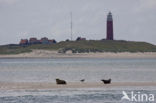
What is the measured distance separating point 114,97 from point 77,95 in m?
2.84

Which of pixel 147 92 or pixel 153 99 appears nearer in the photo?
pixel 153 99

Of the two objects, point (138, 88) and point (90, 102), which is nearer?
point (90, 102)

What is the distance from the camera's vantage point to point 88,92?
45375mm

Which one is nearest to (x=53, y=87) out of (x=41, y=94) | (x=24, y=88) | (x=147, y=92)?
(x=24, y=88)

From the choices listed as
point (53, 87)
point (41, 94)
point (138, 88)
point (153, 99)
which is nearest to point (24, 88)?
point (53, 87)

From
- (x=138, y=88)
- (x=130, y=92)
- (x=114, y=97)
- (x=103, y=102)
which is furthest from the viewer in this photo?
(x=138, y=88)

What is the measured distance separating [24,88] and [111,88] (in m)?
6.96

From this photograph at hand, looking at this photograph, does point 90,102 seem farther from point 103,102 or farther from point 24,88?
point 24,88

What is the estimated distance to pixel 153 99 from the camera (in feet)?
133

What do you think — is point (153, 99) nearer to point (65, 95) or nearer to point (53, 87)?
point (65, 95)

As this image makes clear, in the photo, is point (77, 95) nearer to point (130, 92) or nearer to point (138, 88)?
point (130, 92)

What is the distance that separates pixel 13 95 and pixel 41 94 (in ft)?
6.62

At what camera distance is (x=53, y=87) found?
49.7 meters

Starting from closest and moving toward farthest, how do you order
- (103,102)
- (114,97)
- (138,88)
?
(103,102), (114,97), (138,88)
